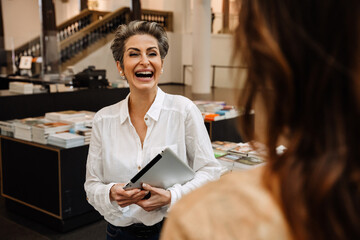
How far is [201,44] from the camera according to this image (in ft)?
46.8

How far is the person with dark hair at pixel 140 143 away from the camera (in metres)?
1.89

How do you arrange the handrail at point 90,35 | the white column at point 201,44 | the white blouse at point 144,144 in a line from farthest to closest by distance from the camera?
the white column at point 201,44
the handrail at point 90,35
the white blouse at point 144,144

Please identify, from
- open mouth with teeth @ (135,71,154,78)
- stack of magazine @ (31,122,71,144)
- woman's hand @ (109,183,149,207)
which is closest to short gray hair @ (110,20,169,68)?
open mouth with teeth @ (135,71,154,78)

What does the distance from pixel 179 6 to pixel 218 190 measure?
60.8 ft

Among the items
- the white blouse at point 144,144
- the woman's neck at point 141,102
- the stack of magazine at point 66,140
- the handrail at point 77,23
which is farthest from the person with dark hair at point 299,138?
the handrail at point 77,23

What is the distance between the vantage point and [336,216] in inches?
17.7

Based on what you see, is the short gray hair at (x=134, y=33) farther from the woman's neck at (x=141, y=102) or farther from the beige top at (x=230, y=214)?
the beige top at (x=230, y=214)

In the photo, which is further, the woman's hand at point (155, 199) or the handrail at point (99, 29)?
the handrail at point (99, 29)

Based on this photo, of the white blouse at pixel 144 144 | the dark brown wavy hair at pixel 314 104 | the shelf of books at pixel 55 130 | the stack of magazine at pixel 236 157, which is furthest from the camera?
the shelf of books at pixel 55 130

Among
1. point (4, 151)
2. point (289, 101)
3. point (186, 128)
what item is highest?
point (289, 101)

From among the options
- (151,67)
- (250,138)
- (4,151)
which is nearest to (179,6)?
(4,151)

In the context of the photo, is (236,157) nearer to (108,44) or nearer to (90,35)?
(108,44)

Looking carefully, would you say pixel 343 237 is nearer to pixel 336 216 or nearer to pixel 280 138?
pixel 336 216

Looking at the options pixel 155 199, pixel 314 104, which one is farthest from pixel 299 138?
pixel 155 199
